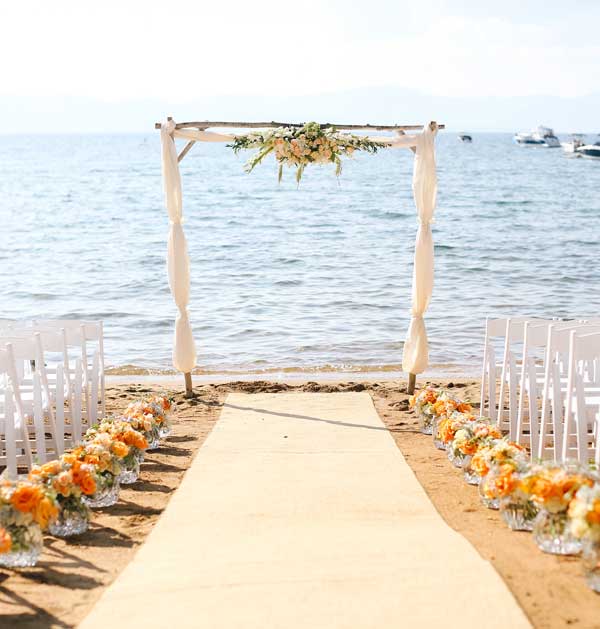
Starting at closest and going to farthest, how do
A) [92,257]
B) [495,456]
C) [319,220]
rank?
[495,456] < [92,257] < [319,220]

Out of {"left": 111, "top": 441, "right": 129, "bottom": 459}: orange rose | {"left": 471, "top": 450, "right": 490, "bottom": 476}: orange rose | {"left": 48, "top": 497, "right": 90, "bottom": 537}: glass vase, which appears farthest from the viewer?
{"left": 111, "top": 441, "right": 129, "bottom": 459}: orange rose

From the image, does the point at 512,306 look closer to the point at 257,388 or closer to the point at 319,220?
the point at 257,388

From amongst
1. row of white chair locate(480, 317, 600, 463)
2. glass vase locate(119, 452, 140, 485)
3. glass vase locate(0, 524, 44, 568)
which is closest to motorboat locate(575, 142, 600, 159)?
row of white chair locate(480, 317, 600, 463)

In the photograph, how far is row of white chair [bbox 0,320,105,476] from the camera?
6477mm

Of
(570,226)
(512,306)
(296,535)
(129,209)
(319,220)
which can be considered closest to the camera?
(296,535)

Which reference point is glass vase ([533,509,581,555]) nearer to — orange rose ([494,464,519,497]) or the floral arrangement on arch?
orange rose ([494,464,519,497])

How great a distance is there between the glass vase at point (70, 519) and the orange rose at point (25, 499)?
595 millimetres

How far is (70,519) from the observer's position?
5.39 meters

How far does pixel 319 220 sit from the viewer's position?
34.8 metres

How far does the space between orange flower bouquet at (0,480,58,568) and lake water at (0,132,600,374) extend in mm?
7728

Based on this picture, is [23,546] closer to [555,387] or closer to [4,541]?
[4,541]

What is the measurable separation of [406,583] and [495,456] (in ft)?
5.01

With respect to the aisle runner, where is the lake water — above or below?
below

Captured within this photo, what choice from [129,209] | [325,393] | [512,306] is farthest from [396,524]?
[129,209]
